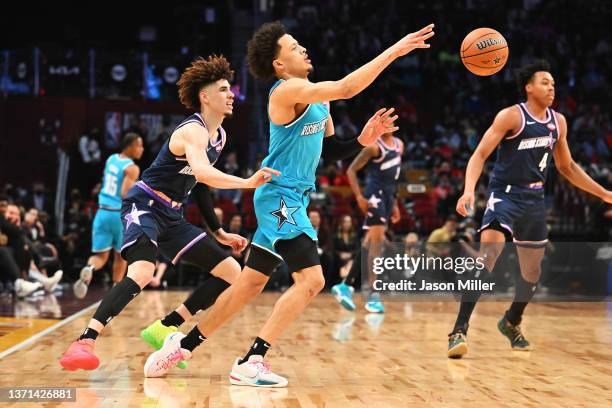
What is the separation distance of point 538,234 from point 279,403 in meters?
3.15

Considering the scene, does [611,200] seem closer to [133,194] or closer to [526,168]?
[526,168]

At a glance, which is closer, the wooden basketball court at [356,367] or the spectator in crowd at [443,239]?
the wooden basketball court at [356,367]

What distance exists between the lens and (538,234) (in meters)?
6.86

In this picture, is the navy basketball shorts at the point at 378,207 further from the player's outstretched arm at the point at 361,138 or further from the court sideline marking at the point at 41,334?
the player's outstretched arm at the point at 361,138

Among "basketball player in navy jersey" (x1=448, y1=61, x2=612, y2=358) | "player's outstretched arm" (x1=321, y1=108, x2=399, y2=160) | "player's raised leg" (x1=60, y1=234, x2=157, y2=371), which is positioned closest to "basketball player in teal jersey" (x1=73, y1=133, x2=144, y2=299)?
"player's raised leg" (x1=60, y1=234, x2=157, y2=371)

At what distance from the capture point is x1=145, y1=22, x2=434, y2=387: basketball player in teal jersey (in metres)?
5.02

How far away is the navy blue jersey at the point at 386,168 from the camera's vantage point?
34.1 feet

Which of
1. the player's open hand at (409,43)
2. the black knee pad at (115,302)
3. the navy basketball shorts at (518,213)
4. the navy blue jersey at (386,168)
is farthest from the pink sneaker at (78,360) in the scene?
the navy blue jersey at (386,168)

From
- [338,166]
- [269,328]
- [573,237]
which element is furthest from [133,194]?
[338,166]

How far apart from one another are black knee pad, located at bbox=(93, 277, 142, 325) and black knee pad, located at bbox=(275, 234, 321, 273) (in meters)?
0.98

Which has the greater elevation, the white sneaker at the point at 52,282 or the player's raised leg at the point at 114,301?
the player's raised leg at the point at 114,301

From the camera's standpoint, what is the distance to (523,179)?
6.81 m

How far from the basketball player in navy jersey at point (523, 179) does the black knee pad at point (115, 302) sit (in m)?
2.60

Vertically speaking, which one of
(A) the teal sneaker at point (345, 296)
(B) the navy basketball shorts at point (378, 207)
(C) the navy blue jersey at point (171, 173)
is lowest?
(A) the teal sneaker at point (345, 296)
